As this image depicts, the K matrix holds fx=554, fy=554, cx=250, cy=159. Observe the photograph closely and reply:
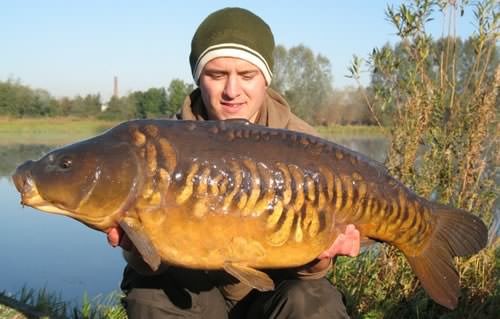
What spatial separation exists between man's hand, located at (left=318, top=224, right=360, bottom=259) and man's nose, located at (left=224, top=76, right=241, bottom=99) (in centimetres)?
64

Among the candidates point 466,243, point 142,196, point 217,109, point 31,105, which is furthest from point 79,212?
point 31,105

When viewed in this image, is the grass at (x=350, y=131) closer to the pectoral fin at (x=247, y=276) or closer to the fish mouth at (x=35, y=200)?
the pectoral fin at (x=247, y=276)

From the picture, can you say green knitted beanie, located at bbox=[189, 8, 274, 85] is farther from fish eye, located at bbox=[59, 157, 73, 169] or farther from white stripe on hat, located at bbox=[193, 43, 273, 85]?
fish eye, located at bbox=[59, 157, 73, 169]

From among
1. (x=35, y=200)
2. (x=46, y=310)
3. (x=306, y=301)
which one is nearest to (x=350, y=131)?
(x=46, y=310)

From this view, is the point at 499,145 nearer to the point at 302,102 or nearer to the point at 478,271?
the point at 478,271

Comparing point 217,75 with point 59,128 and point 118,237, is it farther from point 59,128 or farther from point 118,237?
point 59,128

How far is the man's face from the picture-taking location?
1979mm

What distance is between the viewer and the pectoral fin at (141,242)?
142cm

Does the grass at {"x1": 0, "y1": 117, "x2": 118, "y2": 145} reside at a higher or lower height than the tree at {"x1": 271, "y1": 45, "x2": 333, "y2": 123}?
lower

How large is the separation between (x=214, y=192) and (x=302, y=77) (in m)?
21.7

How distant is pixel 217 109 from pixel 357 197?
2.19 feet

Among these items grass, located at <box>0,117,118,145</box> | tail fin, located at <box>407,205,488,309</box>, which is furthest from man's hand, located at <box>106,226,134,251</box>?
grass, located at <box>0,117,118,145</box>

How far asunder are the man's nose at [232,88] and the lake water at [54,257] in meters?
2.35

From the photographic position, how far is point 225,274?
196 centimetres
